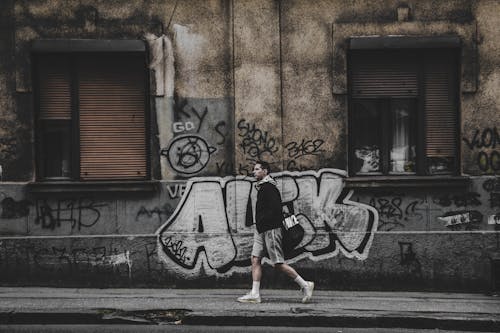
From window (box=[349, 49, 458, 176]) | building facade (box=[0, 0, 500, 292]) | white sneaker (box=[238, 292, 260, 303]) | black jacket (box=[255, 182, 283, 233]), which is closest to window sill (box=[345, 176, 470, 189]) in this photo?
building facade (box=[0, 0, 500, 292])

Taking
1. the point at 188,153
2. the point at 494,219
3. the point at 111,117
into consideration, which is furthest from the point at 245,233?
the point at 494,219

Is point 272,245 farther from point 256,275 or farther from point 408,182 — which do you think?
point 408,182

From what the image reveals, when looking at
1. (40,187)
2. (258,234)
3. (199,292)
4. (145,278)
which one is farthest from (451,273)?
(40,187)

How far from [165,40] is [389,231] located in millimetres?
4359

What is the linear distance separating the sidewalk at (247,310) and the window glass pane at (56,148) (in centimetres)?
181

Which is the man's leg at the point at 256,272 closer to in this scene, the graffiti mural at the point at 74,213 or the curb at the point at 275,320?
the curb at the point at 275,320

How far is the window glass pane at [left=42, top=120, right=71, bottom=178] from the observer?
403 inches

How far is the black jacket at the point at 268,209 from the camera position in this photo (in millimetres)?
Result: 8938

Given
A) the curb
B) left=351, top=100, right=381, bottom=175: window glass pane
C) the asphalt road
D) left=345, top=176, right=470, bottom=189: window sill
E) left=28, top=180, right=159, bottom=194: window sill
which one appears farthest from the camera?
left=351, top=100, right=381, bottom=175: window glass pane

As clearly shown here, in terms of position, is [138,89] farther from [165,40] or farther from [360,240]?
[360,240]

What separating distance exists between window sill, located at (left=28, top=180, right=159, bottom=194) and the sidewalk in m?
1.48

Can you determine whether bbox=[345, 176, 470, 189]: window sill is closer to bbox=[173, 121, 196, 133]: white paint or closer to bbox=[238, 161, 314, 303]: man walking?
bbox=[238, 161, 314, 303]: man walking

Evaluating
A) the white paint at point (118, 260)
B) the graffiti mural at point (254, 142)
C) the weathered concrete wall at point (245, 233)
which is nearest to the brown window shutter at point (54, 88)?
the weathered concrete wall at point (245, 233)

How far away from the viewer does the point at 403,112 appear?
34.1 feet
